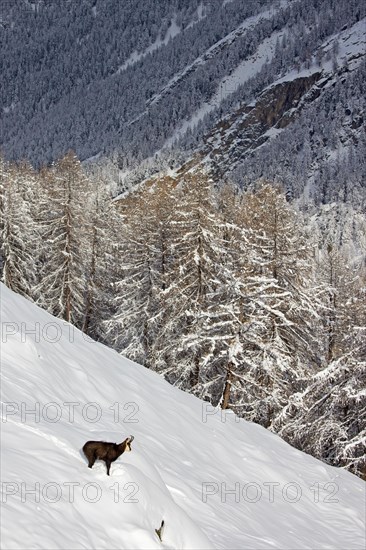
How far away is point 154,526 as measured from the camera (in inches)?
253

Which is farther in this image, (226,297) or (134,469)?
(226,297)

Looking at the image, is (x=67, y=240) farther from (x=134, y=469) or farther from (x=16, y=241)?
(x=134, y=469)

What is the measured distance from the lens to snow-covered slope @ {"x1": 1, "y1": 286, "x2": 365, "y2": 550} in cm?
584

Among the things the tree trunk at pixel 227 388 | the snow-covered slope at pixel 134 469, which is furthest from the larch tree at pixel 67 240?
the snow-covered slope at pixel 134 469

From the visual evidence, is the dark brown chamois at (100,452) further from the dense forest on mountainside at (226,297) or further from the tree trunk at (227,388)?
the tree trunk at (227,388)

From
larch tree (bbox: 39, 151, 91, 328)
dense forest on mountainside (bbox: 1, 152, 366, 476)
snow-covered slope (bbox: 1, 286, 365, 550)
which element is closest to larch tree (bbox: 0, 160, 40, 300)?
dense forest on mountainside (bbox: 1, 152, 366, 476)

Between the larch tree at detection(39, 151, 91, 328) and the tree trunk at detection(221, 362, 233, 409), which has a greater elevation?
the larch tree at detection(39, 151, 91, 328)

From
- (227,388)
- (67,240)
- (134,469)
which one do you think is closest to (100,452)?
(134,469)

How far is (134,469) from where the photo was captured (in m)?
7.00

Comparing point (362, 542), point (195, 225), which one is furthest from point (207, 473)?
point (195, 225)

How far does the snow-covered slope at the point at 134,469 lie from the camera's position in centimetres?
584

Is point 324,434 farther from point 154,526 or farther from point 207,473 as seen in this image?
point 154,526

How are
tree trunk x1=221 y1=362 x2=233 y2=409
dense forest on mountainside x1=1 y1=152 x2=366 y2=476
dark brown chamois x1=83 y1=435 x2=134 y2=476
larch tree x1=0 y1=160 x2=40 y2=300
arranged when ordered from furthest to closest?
larch tree x1=0 y1=160 x2=40 y2=300
tree trunk x1=221 y1=362 x2=233 y2=409
dense forest on mountainside x1=1 y1=152 x2=366 y2=476
dark brown chamois x1=83 y1=435 x2=134 y2=476

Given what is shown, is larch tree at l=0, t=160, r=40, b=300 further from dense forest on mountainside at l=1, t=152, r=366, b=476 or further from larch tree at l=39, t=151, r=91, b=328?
larch tree at l=39, t=151, r=91, b=328
